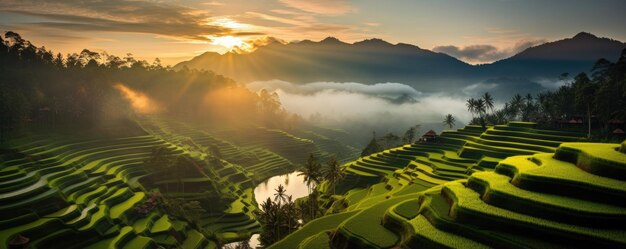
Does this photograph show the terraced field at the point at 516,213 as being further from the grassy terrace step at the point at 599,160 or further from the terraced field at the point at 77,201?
the terraced field at the point at 77,201

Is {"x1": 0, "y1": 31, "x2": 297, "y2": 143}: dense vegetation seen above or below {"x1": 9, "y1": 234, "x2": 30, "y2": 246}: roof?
above

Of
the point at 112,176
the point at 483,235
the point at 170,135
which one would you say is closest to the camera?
the point at 483,235

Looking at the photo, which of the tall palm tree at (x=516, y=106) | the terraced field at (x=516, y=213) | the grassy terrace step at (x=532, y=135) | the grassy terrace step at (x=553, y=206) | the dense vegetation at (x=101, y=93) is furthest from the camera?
the tall palm tree at (x=516, y=106)

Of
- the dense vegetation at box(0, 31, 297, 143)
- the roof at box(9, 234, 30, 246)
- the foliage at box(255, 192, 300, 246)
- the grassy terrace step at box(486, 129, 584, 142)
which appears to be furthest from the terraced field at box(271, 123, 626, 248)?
the dense vegetation at box(0, 31, 297, 143)

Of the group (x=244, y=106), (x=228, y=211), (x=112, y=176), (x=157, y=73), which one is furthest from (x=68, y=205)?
(x=157, y=73)

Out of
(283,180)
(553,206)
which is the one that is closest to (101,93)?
(283,180)

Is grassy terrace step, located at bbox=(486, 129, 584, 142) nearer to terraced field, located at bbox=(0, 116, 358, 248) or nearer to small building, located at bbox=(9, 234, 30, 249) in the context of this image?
terraced field, located at bbox=(0, 116, 358, 248)

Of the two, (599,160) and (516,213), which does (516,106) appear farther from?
(516,213)

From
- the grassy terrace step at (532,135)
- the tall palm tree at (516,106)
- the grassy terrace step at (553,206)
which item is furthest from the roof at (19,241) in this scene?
the tall palm tree at (516,106)

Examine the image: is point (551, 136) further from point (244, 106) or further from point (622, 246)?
point (244, 106)
